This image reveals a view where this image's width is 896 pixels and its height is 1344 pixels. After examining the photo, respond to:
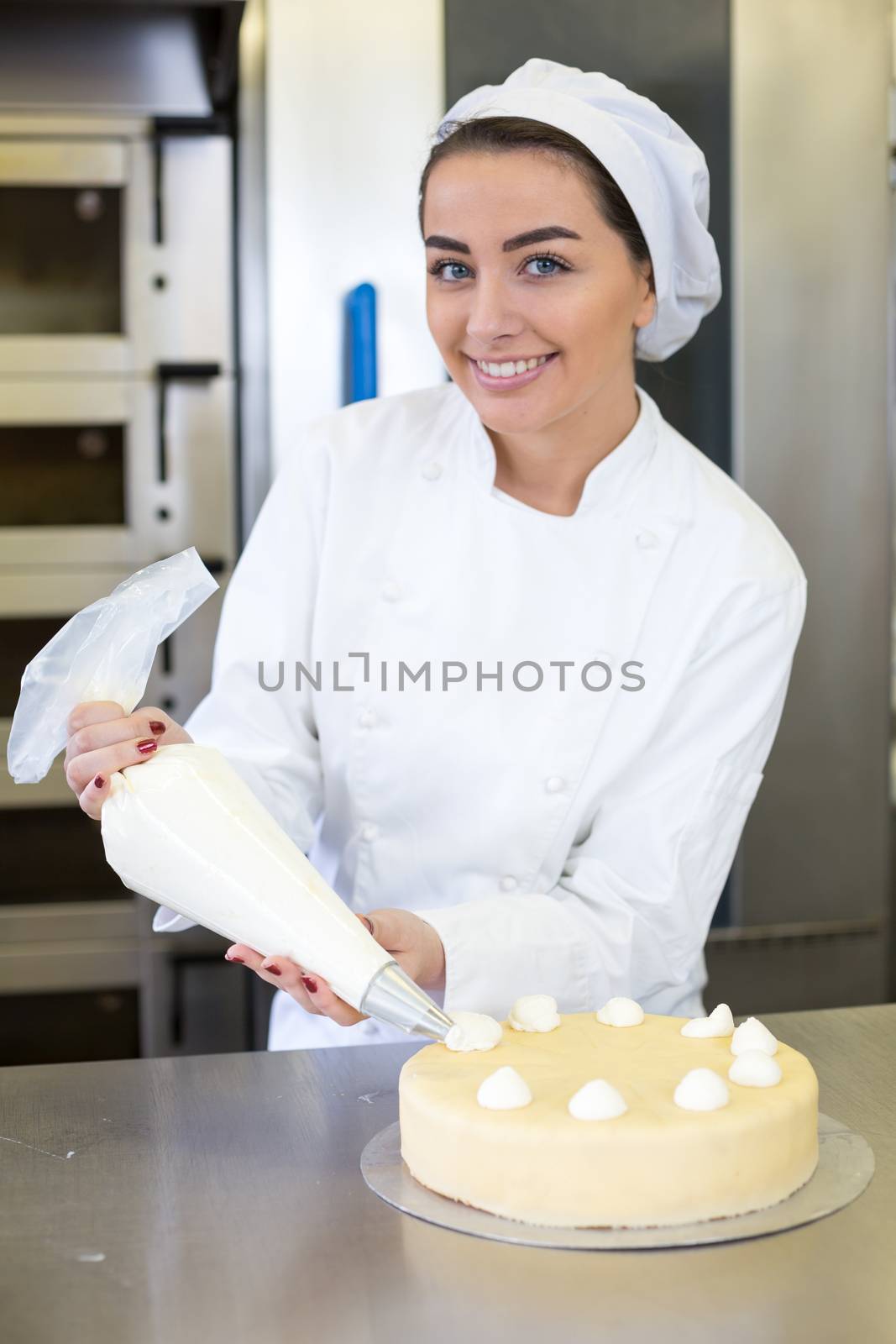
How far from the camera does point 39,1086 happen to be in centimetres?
107

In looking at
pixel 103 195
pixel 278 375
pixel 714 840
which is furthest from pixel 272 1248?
pixel 103 195

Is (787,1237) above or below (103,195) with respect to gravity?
below

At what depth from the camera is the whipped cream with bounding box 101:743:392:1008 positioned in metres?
0.92

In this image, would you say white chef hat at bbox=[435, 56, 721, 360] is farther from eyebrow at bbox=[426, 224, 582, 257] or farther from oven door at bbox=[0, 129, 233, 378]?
oven door at bbox=[0, 129, 233, 378]

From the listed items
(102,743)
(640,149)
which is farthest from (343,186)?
(102,743)

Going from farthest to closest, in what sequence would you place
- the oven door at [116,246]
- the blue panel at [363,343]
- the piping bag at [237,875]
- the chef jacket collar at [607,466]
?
the oven door at [116,246] < the blue panel at [363,343] < the chef jacket collar at [607,466] < the piping bag at [237,875]

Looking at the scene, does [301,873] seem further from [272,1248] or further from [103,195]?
[103,195]

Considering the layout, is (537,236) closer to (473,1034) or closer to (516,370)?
(516,370)

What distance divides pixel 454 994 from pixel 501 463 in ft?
Result: 1.86

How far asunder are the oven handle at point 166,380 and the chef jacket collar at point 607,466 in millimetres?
878

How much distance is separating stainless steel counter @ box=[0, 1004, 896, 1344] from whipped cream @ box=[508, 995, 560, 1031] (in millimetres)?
111

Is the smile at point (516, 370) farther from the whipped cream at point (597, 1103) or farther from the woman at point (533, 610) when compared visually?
the whipped cream at point (597, 1103)

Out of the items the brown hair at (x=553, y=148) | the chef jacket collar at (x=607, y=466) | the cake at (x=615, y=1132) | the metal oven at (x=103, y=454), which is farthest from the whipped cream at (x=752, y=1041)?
the metal oven at (x=103, y=454)

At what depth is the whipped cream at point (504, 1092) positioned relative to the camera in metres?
0.84
